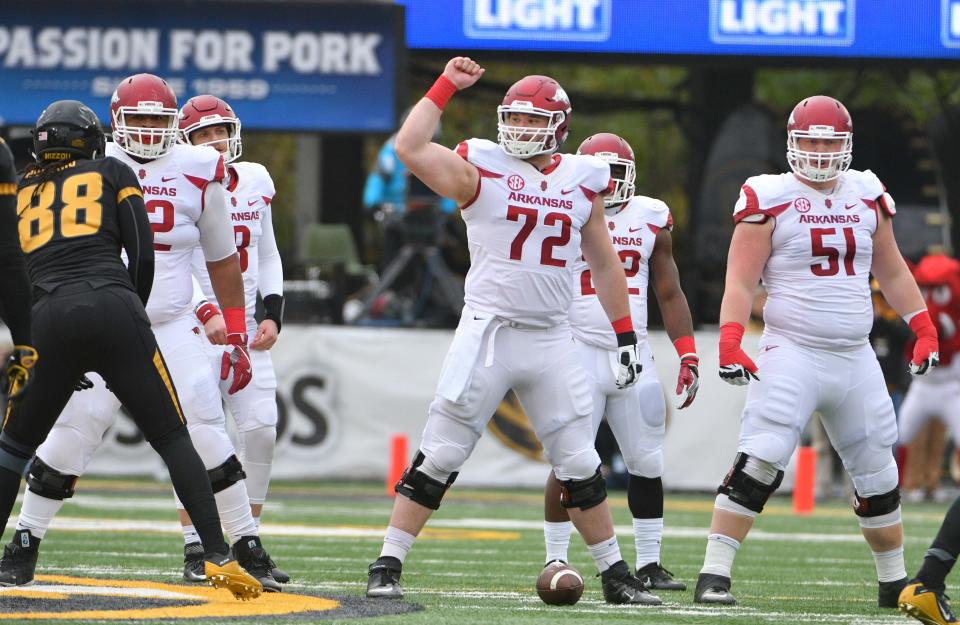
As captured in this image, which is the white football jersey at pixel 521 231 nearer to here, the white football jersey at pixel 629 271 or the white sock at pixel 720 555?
the white sock at pixel 720 555

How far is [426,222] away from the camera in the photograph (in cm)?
1533

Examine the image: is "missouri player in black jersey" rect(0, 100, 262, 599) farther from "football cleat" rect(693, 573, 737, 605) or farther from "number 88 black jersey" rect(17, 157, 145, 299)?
"football cleat" rect(693, 573, 737, 605)

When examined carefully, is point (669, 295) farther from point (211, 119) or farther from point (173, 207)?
point (173, 207)

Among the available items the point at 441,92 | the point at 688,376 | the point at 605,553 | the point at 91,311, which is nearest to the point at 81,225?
the point at 91,311

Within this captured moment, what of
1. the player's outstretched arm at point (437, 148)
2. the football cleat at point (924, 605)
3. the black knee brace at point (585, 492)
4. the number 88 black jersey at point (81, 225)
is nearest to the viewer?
the football cleat at point (924, 605)

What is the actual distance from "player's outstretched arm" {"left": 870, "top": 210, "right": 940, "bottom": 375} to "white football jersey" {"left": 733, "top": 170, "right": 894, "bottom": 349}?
12cm

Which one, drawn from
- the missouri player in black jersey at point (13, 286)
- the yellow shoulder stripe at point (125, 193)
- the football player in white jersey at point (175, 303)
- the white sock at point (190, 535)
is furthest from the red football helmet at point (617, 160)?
the missouri player in black jersey at point (13, 286)

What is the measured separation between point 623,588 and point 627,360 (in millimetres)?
864

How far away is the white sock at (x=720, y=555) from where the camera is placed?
272 inches

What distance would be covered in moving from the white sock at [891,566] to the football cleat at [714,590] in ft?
2.00

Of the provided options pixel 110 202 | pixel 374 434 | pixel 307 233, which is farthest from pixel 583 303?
pixel 307 233

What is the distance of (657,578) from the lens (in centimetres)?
769

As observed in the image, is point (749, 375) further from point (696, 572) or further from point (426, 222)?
point (426, 222)

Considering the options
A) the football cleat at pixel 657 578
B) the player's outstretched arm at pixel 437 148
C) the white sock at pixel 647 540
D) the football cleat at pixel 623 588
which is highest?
the player's outstretched arm at pixel 437 148
